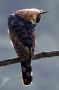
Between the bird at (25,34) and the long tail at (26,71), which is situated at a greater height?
the bird at (25,34)

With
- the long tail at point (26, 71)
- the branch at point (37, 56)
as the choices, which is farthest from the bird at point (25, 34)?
the branch at point (37, 56)

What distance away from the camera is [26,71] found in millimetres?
6074

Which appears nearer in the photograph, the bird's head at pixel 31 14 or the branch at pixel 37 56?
the branch at pixel 37 56

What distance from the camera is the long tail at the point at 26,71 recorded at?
5.82 metres

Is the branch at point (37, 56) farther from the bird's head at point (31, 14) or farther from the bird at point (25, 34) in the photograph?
the bird's head at point (31, 14)

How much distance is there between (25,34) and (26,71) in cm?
106

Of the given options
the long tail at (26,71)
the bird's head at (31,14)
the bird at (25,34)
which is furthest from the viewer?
the bird's head at (31,14)

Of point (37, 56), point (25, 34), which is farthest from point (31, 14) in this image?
point (37, 56)

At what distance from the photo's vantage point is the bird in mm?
5923

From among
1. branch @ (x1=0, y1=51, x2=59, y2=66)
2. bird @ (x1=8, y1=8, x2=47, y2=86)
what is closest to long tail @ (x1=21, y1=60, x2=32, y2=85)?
bird @ (x1=8, y1=8, x2=47, y2=86)

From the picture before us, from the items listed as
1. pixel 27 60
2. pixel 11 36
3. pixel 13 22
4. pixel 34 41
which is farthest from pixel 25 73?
pixel 13 22

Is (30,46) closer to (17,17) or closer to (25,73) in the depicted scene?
(25,73)

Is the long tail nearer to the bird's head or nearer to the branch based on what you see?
the branch

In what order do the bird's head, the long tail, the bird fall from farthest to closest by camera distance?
the bird's head
the bird
the long tail
